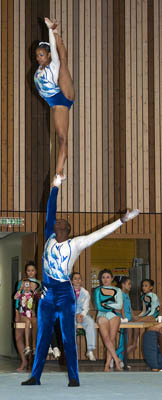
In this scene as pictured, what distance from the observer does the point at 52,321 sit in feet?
23.2

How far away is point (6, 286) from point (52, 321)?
24.9ft

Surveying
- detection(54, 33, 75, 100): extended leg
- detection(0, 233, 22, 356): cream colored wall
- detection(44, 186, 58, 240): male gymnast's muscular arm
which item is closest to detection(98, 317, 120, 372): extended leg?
detection(44, 186, 58, 240): male gymnast's muscular arm

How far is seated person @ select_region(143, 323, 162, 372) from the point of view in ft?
33.9

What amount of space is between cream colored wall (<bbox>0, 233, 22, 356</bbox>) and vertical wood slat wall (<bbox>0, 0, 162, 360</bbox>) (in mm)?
1197

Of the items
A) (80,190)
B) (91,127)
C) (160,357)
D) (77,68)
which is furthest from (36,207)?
(160,357)

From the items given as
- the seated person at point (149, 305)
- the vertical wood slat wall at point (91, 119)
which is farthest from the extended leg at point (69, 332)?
the vertical wood slat wall at point (91, 119)

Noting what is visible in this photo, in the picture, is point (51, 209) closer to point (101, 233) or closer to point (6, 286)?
point (101, 233)

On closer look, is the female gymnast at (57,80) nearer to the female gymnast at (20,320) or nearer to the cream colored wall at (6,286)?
the female gymnast at (20,320)

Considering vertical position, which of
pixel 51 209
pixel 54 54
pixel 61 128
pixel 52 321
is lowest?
pixel 52 321

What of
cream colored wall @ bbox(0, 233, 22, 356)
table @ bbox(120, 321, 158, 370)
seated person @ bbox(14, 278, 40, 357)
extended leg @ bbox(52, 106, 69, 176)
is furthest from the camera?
cream colored wall @ bbox(0, 233, 22, 356)

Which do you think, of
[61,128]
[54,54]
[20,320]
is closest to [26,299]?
[20,320]

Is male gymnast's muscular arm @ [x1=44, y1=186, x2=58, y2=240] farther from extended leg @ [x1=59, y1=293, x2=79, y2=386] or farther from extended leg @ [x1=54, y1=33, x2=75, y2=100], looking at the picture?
extended leg @ [x1=54, y1=33, x2=75, y2=100]

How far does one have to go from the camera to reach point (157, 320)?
11.0 m

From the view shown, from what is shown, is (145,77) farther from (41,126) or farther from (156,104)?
(41,126)
